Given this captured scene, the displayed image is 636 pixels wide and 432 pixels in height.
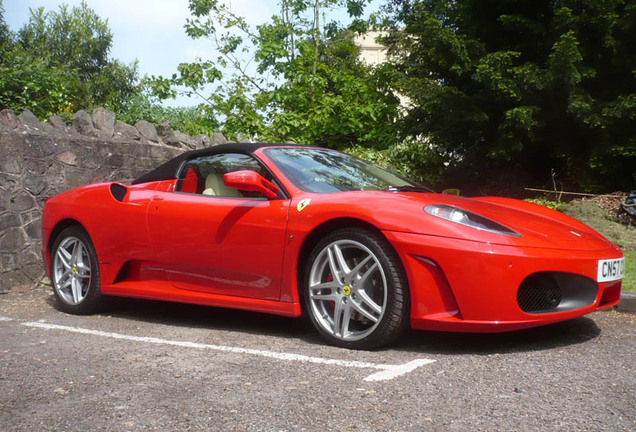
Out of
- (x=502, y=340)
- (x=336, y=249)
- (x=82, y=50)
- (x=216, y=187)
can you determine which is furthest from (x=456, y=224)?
(x=82, y=50)

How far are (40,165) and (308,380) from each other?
16.4 feet

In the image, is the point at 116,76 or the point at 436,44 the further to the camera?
the point at 116,76

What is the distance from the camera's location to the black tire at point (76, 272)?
5.54m

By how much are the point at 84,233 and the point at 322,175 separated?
2.18 metres

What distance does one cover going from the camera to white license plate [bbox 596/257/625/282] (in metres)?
3.89

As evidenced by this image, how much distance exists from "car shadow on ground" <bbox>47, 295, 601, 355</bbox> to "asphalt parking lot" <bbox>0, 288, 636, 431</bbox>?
2cm

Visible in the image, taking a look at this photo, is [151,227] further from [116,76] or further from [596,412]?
[116,76]

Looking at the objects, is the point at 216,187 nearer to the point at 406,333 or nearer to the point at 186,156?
the point at 186,156

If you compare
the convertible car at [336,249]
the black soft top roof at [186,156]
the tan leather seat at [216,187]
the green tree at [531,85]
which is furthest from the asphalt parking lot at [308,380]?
the green tree at [531,85]

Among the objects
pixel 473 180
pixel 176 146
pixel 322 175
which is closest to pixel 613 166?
pixel 473 180

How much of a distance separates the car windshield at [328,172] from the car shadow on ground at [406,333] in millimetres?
981

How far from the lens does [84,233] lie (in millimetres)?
5625

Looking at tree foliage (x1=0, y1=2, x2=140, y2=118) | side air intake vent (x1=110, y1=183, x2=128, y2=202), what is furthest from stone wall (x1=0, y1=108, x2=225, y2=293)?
tree foliage (x1=0, y1=2, x2=140, y2=118)

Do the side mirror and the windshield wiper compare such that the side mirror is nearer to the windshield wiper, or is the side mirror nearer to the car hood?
the car hood
